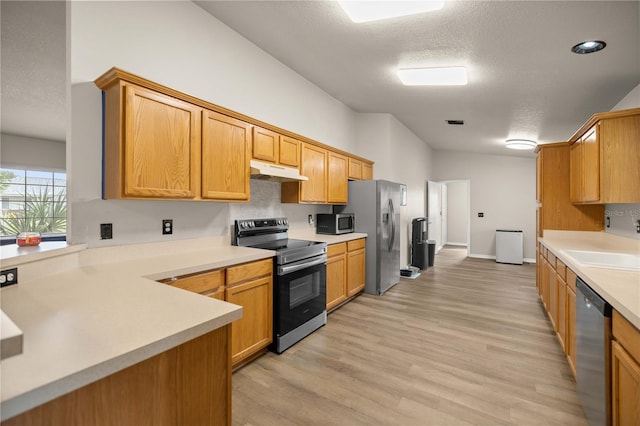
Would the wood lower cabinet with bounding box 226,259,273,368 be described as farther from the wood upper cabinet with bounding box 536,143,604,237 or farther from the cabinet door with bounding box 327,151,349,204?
the wood upper cabinet with bounding box 536,143,604,237

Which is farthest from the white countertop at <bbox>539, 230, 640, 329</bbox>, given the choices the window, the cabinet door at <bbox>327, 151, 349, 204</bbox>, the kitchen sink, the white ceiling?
the window

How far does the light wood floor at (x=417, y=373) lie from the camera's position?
75.7 inches

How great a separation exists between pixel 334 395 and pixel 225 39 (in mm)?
3236

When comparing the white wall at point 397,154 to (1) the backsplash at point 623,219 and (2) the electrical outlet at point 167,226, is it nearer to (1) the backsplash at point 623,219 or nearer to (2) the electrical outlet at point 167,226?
(1) the backsplash at point 623,219

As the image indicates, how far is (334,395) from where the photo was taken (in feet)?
6.91

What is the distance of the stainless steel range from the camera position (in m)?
2.69

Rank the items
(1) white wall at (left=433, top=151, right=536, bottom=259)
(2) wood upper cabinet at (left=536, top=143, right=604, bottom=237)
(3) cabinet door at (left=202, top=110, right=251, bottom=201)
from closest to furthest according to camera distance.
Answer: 1. (3) cabinet door at (left=202, top=110, right=251, bottom=201)
2. (2) wood upper cabinet at (left=536, top=143, right=604, bottom=237)
3. (1) white wall at (left=433, top=151, right=536, bottom=259)

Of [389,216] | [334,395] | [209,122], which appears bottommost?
[334,395]

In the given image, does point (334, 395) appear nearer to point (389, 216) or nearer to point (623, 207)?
point (389, 216)

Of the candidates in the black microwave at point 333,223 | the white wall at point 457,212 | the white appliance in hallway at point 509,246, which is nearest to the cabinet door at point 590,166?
the black microwave at point 333,223

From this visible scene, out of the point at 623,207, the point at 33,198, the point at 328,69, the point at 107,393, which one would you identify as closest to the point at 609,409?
the point at 107,393

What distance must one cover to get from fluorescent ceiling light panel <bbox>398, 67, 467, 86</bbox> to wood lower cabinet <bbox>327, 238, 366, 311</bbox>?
211 centimetres

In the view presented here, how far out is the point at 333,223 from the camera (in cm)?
421

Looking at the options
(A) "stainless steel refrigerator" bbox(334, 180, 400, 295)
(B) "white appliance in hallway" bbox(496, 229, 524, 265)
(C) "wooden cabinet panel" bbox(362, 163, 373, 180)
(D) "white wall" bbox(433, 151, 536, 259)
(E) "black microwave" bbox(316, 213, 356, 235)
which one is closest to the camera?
(E) "black microwave" bbox(316, 213, 356, 235)
